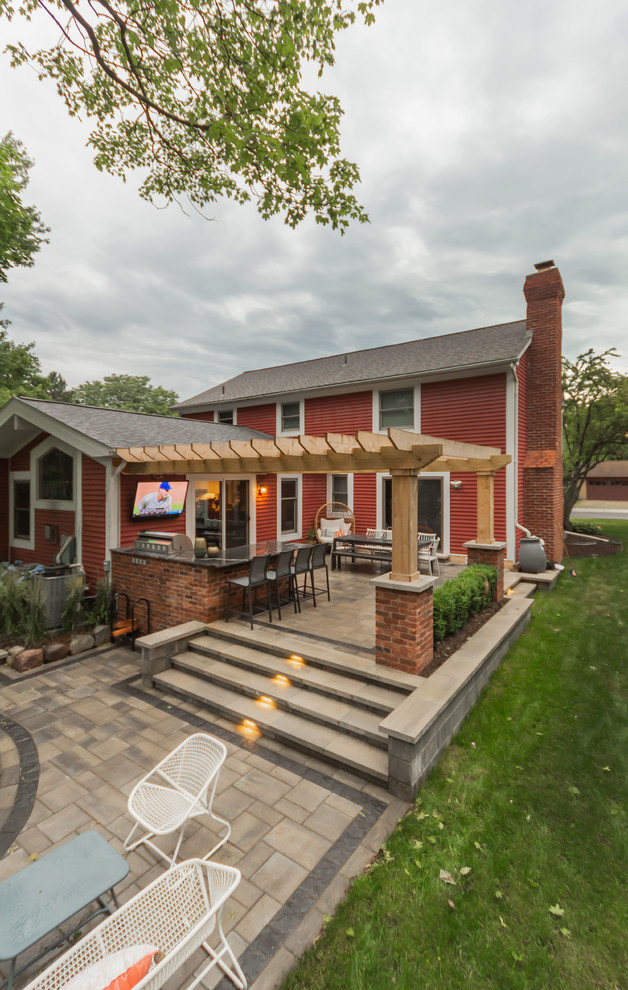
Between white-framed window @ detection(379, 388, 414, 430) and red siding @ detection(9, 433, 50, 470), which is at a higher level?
white-framed window @ detection(379, 388, 414, 430)

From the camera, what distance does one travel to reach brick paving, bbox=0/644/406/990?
7.86 feet

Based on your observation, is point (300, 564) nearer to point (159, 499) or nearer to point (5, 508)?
point (159, 499)

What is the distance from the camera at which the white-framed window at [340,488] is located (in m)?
12.7

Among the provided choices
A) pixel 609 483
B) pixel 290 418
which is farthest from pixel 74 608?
pixel 609 483

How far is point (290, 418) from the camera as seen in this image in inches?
553

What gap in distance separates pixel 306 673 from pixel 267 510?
6221 mm

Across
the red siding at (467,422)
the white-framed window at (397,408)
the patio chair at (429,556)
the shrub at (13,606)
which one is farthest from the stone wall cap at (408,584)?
the white-framed window at (397,408)

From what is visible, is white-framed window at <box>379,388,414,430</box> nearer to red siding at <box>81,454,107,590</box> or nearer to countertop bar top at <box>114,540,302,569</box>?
countertop bar top at <box>114,540,302,569</box>

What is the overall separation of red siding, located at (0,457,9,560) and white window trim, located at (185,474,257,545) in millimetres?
4992

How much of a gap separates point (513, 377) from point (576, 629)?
6.02 meters

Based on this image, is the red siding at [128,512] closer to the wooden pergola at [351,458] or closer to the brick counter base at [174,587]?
the wooden pergola at [351,458]

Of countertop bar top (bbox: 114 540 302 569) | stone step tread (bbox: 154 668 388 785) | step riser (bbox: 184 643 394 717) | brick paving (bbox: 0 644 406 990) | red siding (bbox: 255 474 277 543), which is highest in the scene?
red siding (bbox: 255 474 277 543)

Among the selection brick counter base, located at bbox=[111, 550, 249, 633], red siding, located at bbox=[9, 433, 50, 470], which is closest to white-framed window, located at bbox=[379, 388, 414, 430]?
brick counter base, located at bbox=[111, 550, 249, 633]

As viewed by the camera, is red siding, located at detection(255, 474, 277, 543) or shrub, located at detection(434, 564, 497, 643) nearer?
shrub, located at detection(434, 564, 497, 643)
